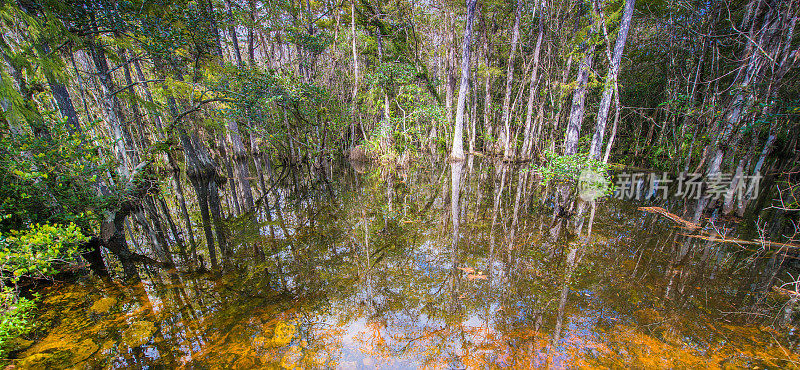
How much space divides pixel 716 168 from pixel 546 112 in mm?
7781

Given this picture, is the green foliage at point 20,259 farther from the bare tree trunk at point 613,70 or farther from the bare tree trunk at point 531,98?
the bare tree trunk at point 531,98

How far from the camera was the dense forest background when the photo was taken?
138 inches

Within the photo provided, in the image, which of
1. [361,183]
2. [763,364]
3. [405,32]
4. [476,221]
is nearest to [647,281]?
[763,364]

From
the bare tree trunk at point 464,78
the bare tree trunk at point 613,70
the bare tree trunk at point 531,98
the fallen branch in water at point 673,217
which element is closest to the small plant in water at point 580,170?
the bare tree trunk at point 613,70

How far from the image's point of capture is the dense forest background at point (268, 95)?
3512mm

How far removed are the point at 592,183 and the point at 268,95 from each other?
8074 millimetres

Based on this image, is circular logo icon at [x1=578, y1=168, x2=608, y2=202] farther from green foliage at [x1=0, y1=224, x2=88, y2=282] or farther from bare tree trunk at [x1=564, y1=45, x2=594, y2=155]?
green foliage at [x1=0, y1=224, x2=88, y2=282]

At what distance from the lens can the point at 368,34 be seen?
42.3 feet

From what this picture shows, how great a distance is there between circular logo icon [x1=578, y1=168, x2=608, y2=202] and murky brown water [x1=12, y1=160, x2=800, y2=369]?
950 mm

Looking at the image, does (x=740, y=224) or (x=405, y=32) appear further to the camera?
(x=405, y=32)

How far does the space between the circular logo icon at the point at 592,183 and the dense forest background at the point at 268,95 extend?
0.37m

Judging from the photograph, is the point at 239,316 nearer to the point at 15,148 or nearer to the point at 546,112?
the point at 15,148

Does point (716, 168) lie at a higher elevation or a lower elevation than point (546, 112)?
lower

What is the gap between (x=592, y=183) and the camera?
622 centimetres
